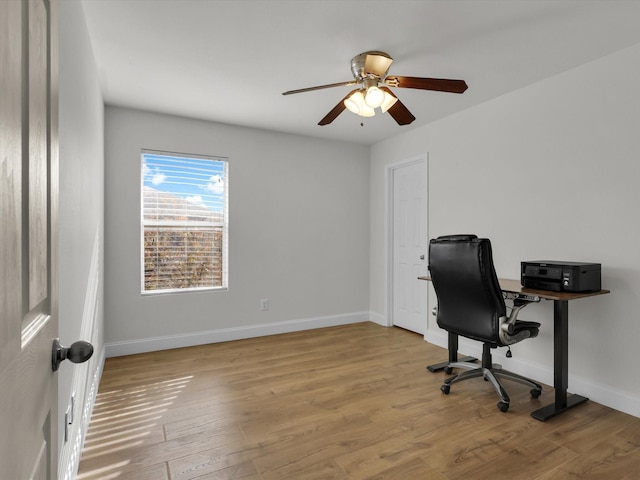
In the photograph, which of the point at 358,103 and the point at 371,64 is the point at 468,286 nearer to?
the point at 358,103

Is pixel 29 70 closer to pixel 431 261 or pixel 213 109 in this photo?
pixel 431 261

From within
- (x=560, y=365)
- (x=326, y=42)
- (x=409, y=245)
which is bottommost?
(x=560, y=365)

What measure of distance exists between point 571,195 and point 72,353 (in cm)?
325

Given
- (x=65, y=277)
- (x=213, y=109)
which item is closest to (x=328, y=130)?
(x=213, y=109)

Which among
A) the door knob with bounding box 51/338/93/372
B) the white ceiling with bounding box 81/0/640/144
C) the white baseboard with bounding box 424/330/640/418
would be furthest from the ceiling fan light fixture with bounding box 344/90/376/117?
the white baseboard with bounding box 424/330/640/418

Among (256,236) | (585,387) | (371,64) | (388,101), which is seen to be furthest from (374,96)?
(585,387)

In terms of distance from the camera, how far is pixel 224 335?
4.10 meters

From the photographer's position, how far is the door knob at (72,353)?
31.8 inches

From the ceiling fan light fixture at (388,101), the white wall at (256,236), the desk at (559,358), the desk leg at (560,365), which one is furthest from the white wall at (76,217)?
the desk leg at (560,365)

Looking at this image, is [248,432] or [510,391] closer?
[248,432]

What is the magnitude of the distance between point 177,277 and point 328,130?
7.92 ft

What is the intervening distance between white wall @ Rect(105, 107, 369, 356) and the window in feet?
0.32

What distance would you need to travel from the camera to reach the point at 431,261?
2.82 meters

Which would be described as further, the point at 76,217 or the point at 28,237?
the point at 76,217
